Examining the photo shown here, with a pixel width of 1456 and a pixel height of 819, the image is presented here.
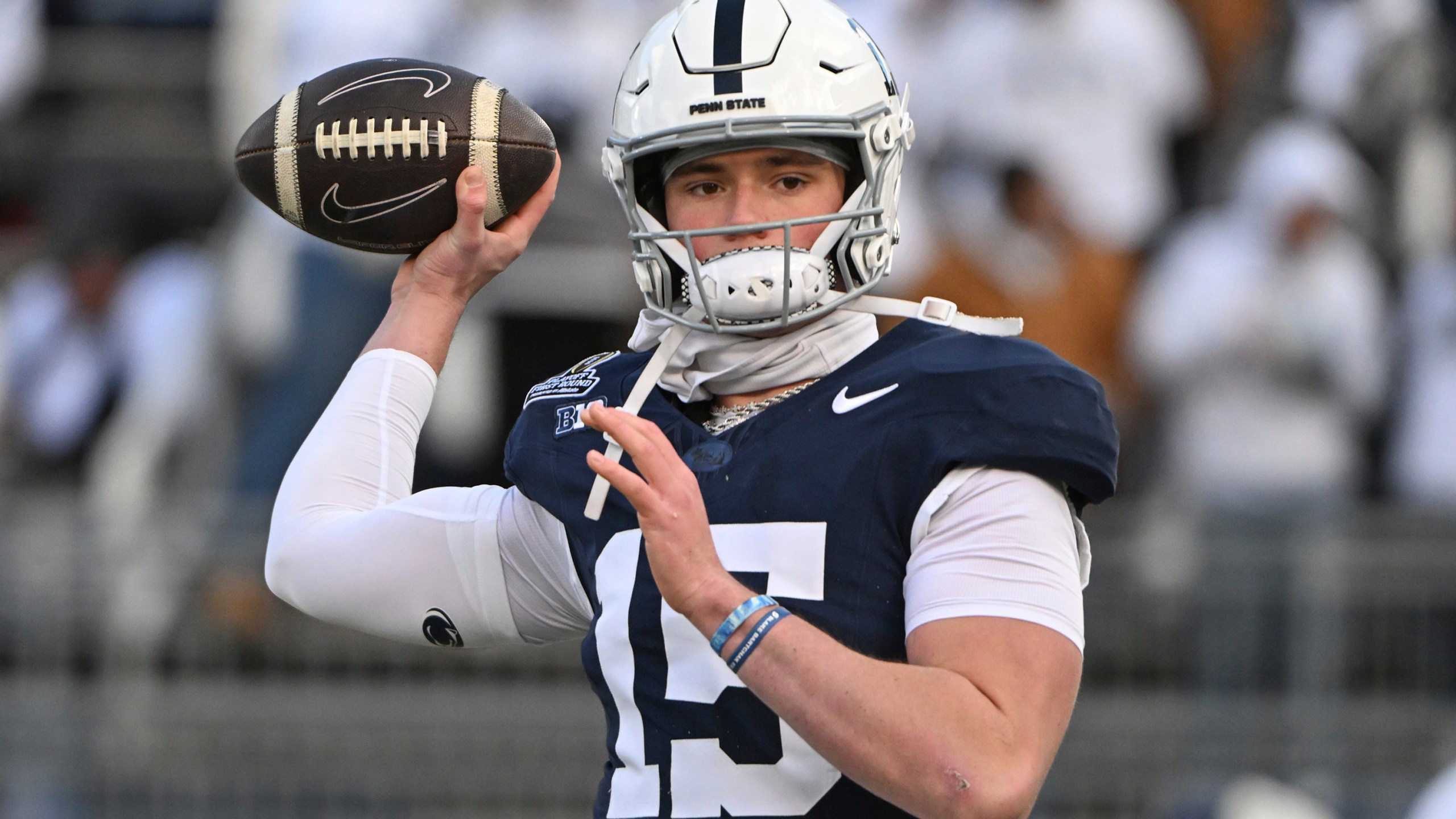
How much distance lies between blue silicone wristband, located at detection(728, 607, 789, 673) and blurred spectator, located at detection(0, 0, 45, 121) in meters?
6.90

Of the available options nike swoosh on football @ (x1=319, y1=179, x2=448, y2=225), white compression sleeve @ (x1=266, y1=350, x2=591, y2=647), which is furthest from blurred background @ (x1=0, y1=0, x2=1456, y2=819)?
nike swoosh on football @ (x1=319, y1=179, x2=448, y2=225)

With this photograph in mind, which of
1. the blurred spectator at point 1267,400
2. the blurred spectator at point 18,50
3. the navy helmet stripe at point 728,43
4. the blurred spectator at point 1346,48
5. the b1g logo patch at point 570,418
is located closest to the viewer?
the navy helmet stripe at point 728,43

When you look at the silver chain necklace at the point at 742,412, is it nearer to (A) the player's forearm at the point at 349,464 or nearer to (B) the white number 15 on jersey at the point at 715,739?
(B) the white number 15 on jersey at the point at 715,739

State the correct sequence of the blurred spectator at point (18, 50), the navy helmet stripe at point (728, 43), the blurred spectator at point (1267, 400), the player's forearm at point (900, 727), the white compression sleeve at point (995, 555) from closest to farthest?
1. the player's forearm at point (900, 727)
2. the white compression sleeve at point (995, 555)
3. the navy helmet stripe at point (728, 43)
4. the blurred spectator at point (1267, 400)
5. the blurred spectator at point (18, 50)

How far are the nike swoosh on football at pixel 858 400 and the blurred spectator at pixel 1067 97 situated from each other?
4.63 meters

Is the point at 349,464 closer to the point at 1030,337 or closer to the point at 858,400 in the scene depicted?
the point at 858,400

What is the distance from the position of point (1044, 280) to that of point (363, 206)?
4.22m

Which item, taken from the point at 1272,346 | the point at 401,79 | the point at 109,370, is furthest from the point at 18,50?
the point at 401,79

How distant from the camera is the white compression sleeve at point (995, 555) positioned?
2260 mm

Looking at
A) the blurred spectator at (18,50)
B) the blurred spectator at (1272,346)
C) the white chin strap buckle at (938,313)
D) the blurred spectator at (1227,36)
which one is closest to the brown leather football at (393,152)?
the white chin strap buckle at (938,313)

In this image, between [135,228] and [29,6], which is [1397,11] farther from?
[29,6]

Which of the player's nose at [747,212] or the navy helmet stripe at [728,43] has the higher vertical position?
the navy helmet stripe at [728,43]

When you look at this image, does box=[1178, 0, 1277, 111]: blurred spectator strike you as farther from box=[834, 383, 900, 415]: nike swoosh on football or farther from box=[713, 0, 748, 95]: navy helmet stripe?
box=[834, 383, 900, 415]: nike swoosh on football

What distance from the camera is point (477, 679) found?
641 centimetres
